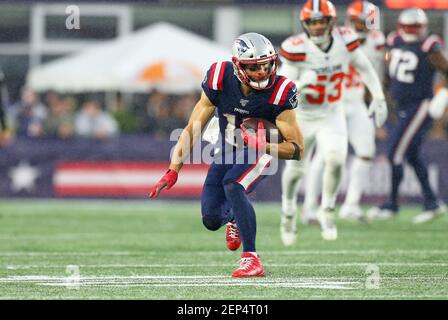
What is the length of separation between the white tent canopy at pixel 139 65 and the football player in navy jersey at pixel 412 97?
5614mm

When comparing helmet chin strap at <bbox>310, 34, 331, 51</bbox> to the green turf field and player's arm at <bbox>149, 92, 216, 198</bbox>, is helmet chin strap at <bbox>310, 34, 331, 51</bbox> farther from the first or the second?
player's arm at <bbox>149, 92, 216, 198</bbox>

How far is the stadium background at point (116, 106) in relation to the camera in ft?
52.4

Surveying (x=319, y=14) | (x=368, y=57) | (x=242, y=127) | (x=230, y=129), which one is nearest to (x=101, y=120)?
(x=368, y=57)

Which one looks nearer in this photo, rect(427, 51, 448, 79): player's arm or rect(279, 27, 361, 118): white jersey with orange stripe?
rect(279, 27, 361, 118): white jersey with orange stripe

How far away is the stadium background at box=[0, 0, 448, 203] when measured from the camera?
15977 millimetres

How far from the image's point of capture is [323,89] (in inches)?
413

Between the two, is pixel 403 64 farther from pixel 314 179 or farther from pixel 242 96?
pixel 242 96

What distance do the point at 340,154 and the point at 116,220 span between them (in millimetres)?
3441

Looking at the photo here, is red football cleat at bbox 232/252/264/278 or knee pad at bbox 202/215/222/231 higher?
knee pad at bbox 202/215/222/231

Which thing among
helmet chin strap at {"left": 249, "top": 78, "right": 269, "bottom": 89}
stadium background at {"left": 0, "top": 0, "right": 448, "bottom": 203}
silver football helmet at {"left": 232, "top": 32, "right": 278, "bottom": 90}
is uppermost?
silver football helmet at {"left": 232, "top": 32, "right": 278, "bottom": 90}

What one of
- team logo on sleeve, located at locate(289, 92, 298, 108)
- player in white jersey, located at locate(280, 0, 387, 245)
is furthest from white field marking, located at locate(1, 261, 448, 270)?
player in white jersey, located at locate(280, 0, 387, 245)

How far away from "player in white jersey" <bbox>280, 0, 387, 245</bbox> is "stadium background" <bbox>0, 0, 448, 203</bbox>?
209 inches
